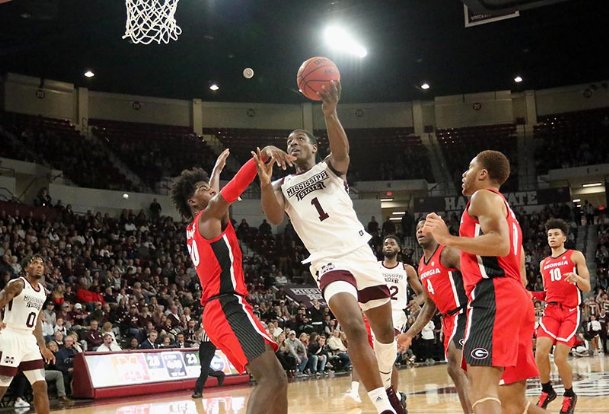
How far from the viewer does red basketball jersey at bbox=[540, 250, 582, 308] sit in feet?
29.3

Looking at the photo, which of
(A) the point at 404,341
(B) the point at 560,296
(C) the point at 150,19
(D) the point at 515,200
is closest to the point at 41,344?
(A) the point at 404,341

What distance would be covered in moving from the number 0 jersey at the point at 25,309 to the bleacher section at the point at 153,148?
20158mm

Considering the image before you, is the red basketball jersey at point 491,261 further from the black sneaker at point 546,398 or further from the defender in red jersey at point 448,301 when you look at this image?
the black sneaker at point 546,398

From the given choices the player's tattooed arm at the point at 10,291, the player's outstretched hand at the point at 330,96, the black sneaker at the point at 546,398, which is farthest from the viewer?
the player's tattooed arm at the point at 10,291

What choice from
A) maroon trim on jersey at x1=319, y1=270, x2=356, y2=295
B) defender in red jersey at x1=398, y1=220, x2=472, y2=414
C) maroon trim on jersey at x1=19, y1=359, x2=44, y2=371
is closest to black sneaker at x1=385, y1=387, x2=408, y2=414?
maroon trim on jersey at x1=319, y1=270, x2=356, y2=295

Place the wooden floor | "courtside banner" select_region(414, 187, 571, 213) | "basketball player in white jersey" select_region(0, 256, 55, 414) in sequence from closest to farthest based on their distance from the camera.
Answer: "basketball player in white jersey" select_region(0, 256, 55, 414) → the wooden floor → "courtside banner" select_region(414, 187, 571, 213)

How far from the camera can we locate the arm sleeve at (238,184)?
5.03 metres

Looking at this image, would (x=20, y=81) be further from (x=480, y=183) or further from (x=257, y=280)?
(x=480, y=183)

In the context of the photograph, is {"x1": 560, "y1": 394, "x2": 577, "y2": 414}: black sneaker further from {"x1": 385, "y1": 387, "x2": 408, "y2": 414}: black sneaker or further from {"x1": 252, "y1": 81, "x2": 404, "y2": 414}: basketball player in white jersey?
{"x1": 385, "y1": 387, "x2": 408, "y2": 414}: black sneaker

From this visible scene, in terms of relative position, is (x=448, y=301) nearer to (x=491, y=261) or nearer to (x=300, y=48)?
(x=491, y=261)

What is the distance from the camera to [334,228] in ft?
19.0

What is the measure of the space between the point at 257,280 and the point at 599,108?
19157 millimetres

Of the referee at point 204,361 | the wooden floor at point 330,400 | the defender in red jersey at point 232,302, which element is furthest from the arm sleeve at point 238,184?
the referee at point 204,361

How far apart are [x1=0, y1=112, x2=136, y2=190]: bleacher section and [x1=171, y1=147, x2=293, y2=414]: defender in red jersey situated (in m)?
22.6
